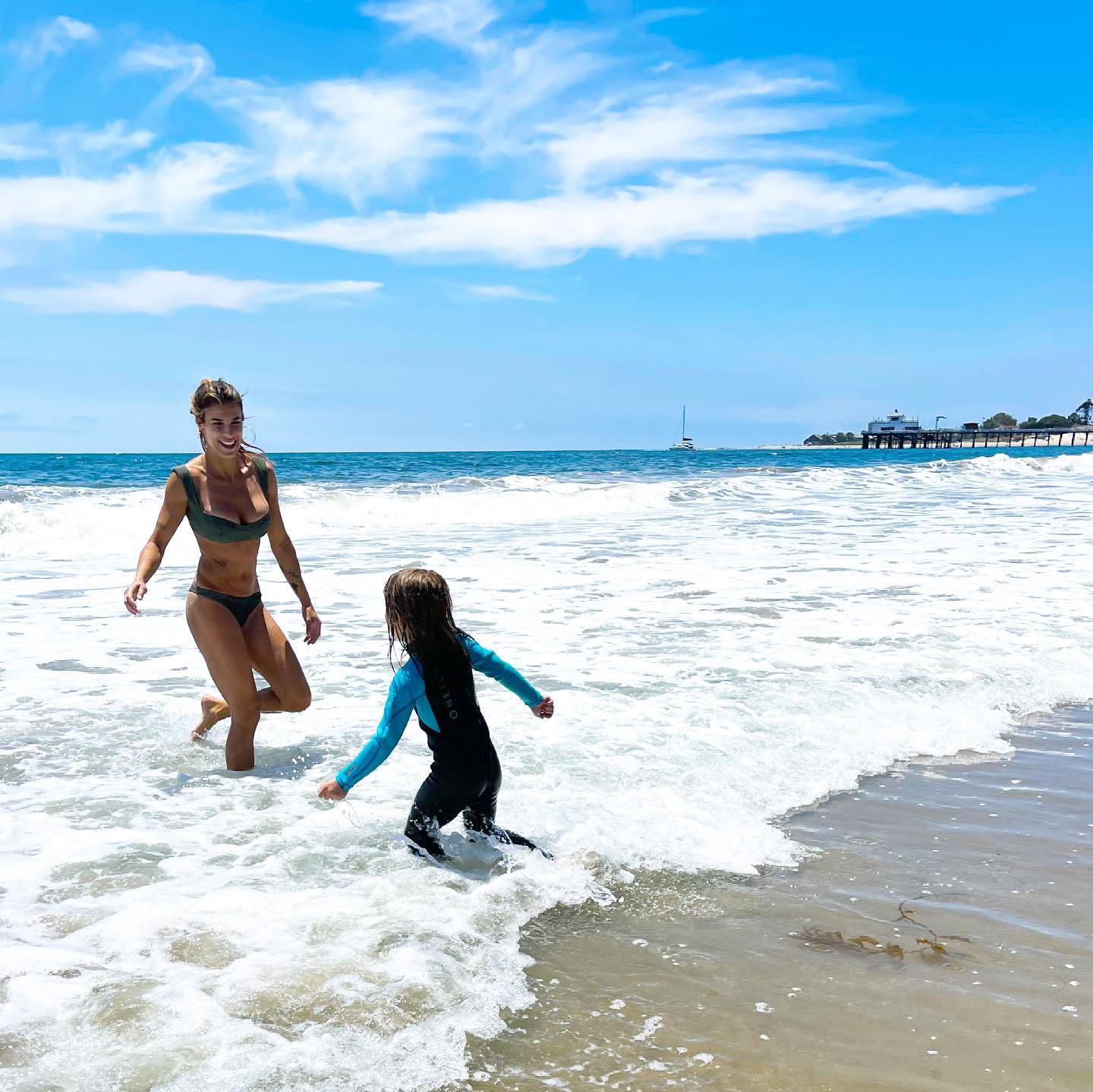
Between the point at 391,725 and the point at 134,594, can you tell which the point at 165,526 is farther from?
the point at 391,725

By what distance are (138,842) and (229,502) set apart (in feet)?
5.81

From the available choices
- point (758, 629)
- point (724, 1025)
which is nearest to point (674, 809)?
point (724, 1025)

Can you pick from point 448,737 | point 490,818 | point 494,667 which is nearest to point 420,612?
point 494,667

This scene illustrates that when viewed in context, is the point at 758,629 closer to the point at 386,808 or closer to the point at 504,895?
the point at 386,808

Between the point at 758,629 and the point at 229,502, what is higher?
the point at 229,502

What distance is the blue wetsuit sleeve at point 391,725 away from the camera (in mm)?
3711

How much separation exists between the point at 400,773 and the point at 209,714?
121 cm

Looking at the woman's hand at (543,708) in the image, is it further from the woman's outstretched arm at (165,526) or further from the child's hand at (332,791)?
the woman's outstretched arm at (165,526)

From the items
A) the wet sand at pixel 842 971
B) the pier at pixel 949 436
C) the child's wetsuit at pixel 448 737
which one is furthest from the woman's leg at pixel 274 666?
the pier at pixel 949 436

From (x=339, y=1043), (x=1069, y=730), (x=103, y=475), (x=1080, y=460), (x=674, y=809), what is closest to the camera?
(x=339, y=1043)

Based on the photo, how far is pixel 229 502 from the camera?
5.07 meters

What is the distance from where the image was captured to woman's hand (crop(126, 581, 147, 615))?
183 inches

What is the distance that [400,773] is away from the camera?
501 cm

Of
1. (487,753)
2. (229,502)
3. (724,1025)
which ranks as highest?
(229,502)
